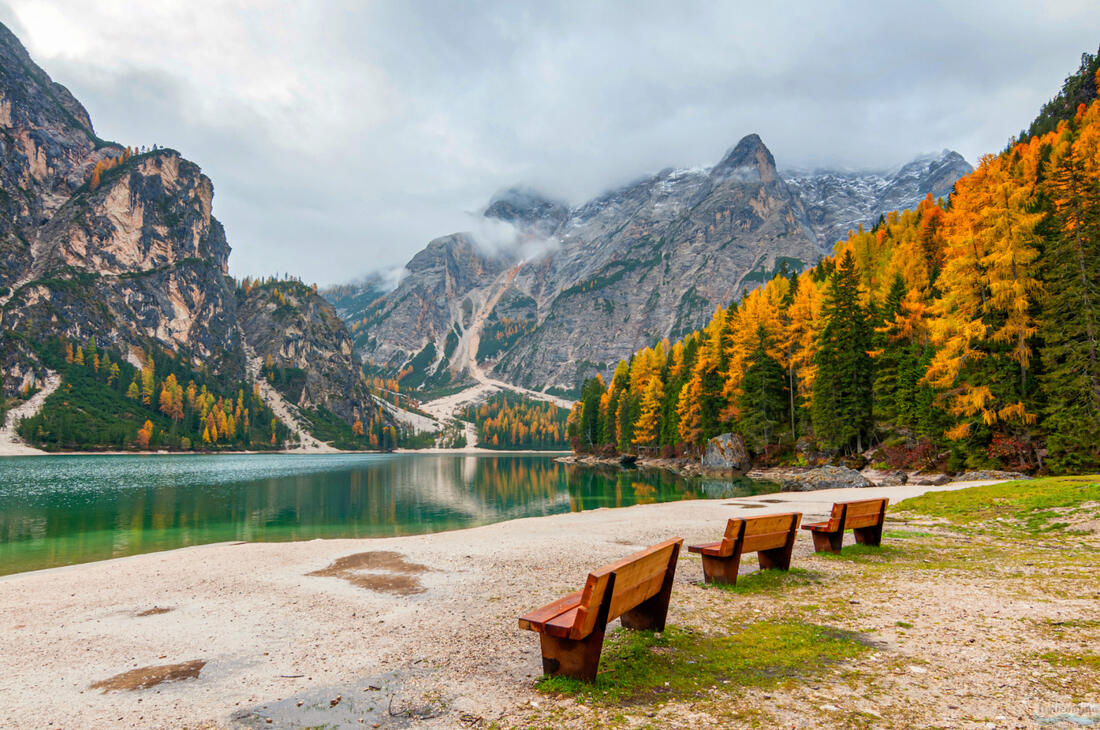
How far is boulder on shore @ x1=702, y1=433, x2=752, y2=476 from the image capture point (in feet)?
176

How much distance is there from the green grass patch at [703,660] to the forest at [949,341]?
28.3 meters

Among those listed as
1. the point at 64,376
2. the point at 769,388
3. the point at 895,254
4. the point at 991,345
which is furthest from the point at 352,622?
the point at 64,376

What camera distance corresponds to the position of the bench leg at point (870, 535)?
12648mm

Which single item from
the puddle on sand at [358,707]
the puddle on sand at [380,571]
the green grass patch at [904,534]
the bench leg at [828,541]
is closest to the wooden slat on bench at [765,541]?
the bench leg at [828,541]

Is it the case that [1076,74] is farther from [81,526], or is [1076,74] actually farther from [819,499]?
[81,526]

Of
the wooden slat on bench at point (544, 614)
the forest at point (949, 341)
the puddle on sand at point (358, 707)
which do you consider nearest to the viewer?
the puddle on sand at point (358, 707)

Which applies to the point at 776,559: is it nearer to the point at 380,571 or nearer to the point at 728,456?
the point at 380,571

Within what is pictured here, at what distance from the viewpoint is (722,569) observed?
A: 9531 mm

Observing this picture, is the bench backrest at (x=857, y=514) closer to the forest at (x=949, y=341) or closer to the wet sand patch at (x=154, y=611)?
the wet sand patch at (x=154, y=611)

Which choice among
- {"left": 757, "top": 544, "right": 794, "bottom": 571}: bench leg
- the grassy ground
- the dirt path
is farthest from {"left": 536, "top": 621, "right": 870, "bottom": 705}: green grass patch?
the dirt path

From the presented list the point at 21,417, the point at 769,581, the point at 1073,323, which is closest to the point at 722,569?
the point at 769,581

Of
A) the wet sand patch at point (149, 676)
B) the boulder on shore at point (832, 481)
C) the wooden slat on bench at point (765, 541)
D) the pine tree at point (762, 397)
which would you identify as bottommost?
the boulder on shore at point (832, 481)

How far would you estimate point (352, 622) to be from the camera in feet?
28.3

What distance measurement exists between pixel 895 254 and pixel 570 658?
57.9 meters
